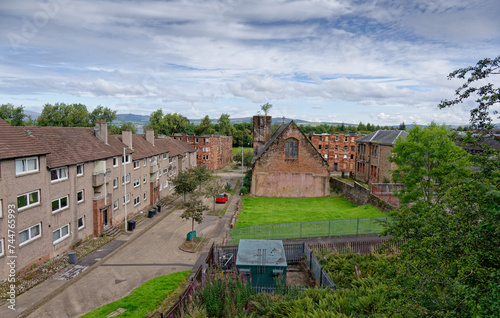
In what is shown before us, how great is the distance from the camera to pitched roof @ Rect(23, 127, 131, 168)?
2108cm

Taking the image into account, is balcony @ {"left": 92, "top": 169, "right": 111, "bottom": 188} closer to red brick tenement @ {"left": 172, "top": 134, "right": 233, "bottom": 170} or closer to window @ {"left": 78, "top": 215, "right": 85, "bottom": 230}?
window @ {"left": 78, "top": 215, "right": 85, "bottom": 230}

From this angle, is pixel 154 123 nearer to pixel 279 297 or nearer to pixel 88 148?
pixel 88 148

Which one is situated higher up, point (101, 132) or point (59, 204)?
point (101, 132)

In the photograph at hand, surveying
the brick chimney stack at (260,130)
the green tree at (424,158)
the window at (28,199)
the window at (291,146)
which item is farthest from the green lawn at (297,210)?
the brick chimney stack at (260,130)

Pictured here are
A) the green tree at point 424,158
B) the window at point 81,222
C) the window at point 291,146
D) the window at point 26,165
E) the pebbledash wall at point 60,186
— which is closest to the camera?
the pebbledash wall at point 60,186

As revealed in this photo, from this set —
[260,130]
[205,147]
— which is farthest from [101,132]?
[205,147]

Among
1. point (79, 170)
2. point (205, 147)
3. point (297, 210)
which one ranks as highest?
point (79, 170)

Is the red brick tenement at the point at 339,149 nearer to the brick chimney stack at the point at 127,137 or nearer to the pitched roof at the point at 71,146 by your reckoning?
the brick chimney stack at the point at 127,137

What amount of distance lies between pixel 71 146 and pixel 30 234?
783cm

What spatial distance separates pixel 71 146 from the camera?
2328cm

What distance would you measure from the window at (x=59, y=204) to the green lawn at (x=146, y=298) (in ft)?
28.5

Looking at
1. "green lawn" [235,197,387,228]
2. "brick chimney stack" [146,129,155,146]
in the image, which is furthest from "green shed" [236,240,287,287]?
"brick chimney stack" [146,129,155,146]

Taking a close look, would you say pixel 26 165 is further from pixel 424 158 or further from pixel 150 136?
pixel 424 158

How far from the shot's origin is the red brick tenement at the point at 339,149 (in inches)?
2781
